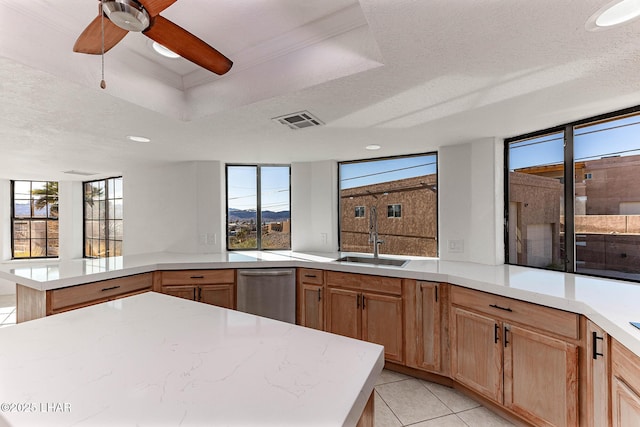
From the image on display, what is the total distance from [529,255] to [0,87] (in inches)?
146

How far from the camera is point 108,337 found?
42.1 inches

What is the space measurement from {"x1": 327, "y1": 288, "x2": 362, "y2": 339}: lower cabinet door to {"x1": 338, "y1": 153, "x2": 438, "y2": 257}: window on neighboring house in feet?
3.02

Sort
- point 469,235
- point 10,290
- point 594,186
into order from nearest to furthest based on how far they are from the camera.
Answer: point 594,186, point 469,235, point 10,290

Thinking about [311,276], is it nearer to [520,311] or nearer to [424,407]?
[424,407]

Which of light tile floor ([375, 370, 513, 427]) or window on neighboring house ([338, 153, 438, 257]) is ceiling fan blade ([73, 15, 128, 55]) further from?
window on neighboring house ([338, 153, 438, 257])

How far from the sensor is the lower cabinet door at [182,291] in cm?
285

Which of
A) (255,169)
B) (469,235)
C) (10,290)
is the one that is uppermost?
(255,169)

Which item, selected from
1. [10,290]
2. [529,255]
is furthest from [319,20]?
[10,290]

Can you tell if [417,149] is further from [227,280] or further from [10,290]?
[10,290]

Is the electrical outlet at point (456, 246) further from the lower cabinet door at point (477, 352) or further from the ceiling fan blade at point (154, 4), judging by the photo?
the ceiling fan blade at point (154, 4)

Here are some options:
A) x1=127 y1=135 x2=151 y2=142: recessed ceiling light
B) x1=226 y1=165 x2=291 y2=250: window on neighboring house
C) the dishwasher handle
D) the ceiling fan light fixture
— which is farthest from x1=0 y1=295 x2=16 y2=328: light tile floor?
the ceiling fan light fixture

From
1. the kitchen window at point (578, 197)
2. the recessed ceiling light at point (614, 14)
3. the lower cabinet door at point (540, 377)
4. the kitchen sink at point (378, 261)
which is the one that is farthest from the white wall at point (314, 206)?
the recessed ceiling light at point (614, 14)

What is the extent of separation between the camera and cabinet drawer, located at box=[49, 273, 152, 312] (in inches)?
85.5

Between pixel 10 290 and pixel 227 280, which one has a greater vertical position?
pixel 227 280
